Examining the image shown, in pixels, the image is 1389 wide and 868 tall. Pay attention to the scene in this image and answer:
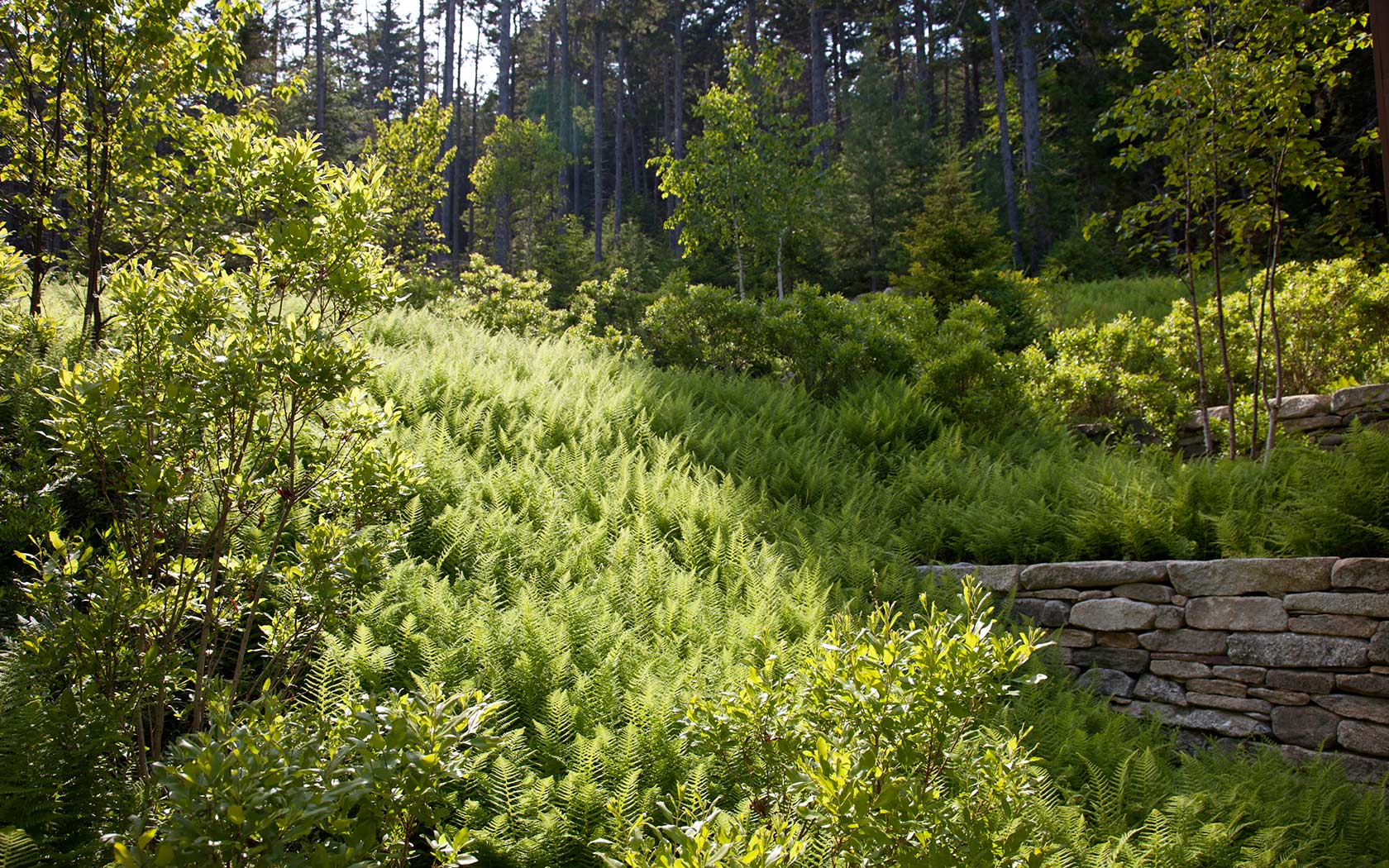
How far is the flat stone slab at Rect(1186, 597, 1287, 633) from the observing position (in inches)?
167

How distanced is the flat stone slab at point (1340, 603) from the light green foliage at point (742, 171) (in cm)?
905

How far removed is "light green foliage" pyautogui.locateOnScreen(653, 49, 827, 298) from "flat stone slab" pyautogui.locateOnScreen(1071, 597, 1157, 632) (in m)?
8.40

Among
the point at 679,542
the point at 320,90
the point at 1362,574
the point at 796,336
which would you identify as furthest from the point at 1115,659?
the point at 320,90

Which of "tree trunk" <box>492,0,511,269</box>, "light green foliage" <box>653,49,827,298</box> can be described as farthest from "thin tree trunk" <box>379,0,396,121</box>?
"light green foliage" <box>653,49,827,298</box>

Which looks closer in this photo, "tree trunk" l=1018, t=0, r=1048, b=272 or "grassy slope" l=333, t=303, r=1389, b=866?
"grassy slope" l=333, t=303, r=1389, b=866

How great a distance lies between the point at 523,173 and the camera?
26.1m

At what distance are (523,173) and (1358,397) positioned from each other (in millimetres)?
24120

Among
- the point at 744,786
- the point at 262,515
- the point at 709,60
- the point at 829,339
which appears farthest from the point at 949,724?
the point at 709,60

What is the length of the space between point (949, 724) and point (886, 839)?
0.43 metres

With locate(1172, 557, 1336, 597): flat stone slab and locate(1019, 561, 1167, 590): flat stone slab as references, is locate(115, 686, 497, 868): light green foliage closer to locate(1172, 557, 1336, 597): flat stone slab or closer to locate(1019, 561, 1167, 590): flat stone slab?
locate(1019, 561, 1167, 590): flat stone slab

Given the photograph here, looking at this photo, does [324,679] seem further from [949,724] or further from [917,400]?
[917,400]

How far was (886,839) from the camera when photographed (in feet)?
5.63

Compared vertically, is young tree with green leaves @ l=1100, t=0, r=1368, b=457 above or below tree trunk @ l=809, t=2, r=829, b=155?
below

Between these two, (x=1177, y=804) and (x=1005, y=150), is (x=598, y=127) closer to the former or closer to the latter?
(x=1005, y=150)
